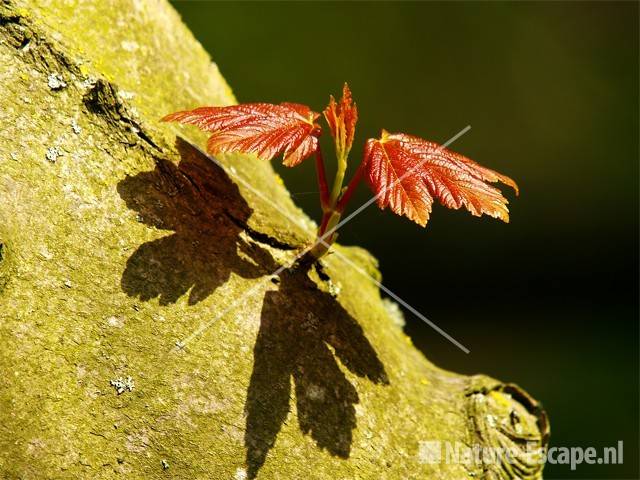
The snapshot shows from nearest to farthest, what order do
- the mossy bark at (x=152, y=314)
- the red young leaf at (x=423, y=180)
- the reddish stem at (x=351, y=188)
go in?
the mossy bark at (x=152, y=314), the red young leaf at (x=423, y=180), the reddish stem at (x=351, y=188)

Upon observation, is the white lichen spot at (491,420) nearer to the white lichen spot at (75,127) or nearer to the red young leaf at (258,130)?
the red young leaf at (258,130)

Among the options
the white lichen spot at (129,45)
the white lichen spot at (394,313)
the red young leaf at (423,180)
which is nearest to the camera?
the red young leaf at (423,180)

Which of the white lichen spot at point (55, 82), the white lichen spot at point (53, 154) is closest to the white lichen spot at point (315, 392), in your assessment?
the white lichen spot at point (53, 154)

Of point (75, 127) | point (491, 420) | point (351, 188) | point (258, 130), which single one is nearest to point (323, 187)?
point (351, 188)

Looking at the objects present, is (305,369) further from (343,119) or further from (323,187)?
(343,119)

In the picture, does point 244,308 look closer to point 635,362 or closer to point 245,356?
point 245,356

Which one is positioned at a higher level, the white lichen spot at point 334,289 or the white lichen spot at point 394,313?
the white lichen spot at point 394,313

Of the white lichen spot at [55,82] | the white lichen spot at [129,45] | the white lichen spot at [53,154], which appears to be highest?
the white lichen spot at [129,45]
